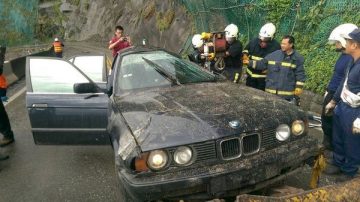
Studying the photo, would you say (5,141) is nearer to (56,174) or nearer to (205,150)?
(56,174)

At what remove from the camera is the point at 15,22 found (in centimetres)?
3906

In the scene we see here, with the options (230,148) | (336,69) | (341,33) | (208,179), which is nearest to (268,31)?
(336,69)

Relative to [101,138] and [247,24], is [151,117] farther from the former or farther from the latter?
[247,24]

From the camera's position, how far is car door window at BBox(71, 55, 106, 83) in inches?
251

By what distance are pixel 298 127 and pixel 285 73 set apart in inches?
87.8

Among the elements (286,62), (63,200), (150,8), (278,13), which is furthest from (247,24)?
(150,8)

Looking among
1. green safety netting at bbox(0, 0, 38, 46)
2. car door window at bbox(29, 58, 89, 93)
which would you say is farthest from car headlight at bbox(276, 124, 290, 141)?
green safety netting at bbox(0, 0, 38, 46)

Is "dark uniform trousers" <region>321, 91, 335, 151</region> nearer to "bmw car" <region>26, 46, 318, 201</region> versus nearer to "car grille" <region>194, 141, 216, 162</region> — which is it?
"bmw car" <region>26, 46, 318, 201</region>

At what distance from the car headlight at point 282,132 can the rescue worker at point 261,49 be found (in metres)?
3.16

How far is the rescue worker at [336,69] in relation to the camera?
4836 millimetres

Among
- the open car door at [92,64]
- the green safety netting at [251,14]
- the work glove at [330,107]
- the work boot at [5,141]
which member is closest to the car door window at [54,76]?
the open car door at [92,64]

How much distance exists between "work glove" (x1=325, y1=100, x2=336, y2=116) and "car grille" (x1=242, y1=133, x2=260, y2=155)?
196cm

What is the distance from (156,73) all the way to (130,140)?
5.37 ft

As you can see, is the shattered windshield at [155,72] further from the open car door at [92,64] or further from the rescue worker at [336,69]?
the rescue worker at [336,69]
